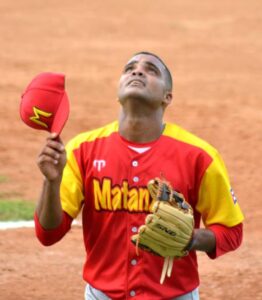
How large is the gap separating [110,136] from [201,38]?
15.5m

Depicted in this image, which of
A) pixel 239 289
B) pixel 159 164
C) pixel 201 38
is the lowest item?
pixel 239 289

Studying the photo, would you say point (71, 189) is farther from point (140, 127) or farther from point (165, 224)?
point (165, 224)

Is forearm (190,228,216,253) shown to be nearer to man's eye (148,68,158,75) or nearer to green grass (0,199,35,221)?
man's eye (148,68,158,75)

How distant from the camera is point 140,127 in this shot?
521 centimetres

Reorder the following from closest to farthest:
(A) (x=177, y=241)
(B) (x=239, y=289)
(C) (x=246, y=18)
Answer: (A) (x=177, y=241)
(B) (x=239, y=289)
(C) (x=246, y=18)

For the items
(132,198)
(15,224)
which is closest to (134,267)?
(132,198)

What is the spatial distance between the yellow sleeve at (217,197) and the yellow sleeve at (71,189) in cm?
55

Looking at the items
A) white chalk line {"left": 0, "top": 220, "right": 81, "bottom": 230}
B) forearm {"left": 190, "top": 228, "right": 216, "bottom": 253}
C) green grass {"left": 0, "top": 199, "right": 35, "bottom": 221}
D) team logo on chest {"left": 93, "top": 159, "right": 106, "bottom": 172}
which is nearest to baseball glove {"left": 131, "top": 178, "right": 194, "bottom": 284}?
forearm {"left": 190, "top": 228, "right": 216, "bottom": 253}

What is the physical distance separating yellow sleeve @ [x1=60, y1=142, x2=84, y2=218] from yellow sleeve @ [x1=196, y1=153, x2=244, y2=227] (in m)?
0.55

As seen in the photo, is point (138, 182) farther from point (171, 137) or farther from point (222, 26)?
point (222, 26)

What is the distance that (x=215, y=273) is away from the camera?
8.52 meters

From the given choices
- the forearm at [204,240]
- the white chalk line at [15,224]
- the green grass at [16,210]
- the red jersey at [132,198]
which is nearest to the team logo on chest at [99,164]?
the red jersey at [132,198]

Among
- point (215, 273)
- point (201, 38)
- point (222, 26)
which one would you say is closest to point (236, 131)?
point (215, 273)

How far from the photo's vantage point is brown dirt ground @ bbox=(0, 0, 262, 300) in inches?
336
